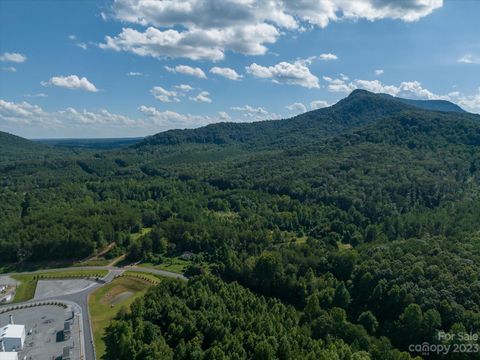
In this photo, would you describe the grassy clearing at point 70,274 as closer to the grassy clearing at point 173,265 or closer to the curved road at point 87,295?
the curved road at point 87,295

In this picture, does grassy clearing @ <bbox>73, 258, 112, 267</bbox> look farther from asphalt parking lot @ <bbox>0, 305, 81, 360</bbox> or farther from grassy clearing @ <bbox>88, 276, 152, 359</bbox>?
asphalt parking lot @ <bbox>0, 305, 81, 360</bbox>

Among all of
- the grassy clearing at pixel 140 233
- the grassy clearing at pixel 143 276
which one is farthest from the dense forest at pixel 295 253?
the grassy clearing at pixel 143 276

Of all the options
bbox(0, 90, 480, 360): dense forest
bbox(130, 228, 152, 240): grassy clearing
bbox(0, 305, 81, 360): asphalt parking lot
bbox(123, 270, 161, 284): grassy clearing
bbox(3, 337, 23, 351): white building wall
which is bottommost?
bbox(123, 270, 161, 284): grassy clearing

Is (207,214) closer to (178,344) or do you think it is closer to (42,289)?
(42,289)

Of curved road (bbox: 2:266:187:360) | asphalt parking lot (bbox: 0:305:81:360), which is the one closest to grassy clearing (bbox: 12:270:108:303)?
curved road (bbox: 2:266:187:360)

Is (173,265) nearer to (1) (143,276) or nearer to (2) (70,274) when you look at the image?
(1) (143,276)

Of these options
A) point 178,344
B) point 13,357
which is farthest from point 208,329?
point 13,357
